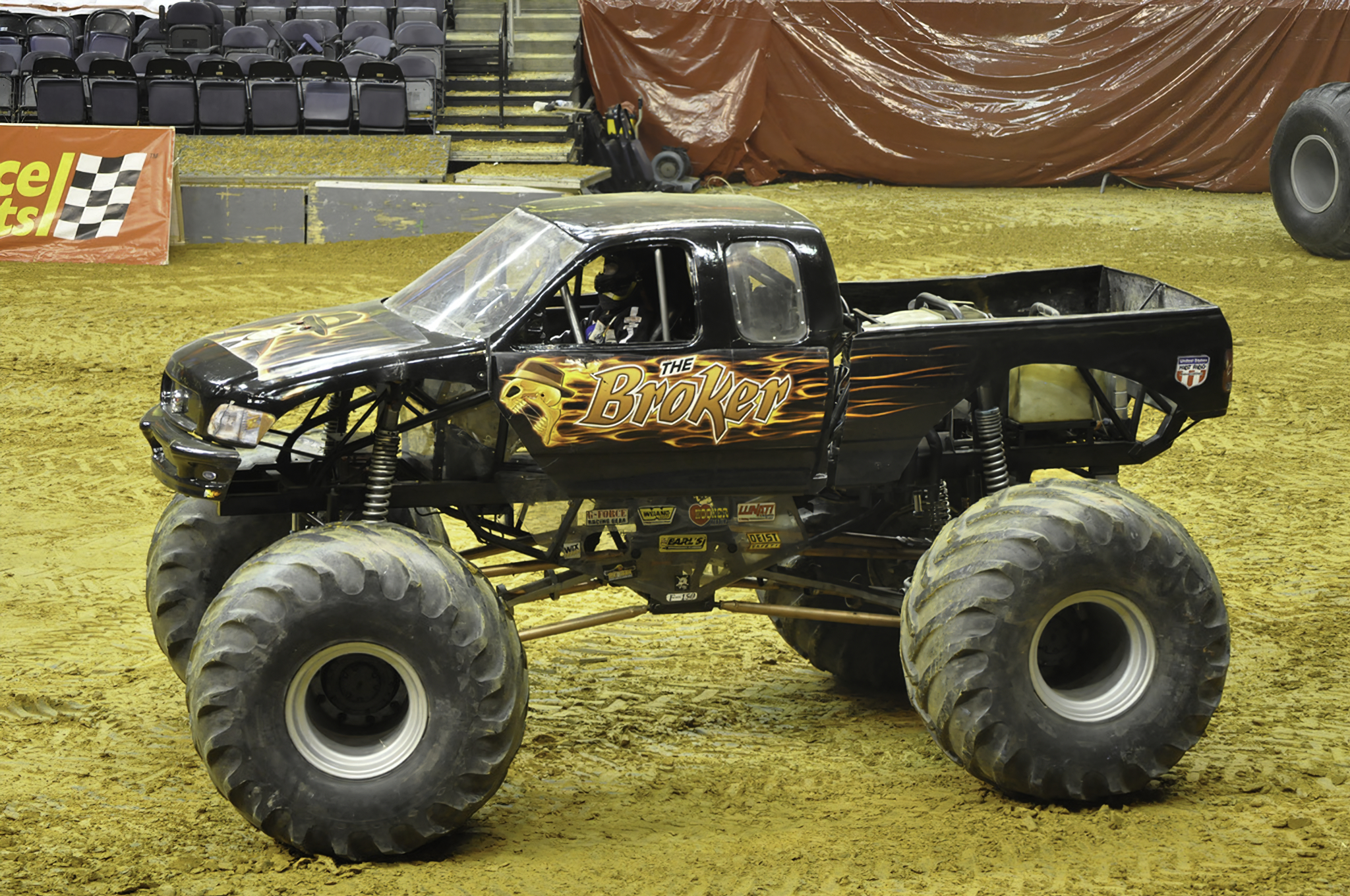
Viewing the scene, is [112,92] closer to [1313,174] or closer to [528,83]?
[528,83]

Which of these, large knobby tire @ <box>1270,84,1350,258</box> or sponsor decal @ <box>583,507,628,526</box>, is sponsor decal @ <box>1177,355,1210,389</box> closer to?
sponsor decal @ <box>583,507,628,526</box>

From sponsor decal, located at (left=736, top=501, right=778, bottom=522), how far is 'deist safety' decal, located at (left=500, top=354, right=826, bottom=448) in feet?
1.29

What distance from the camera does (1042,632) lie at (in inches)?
219

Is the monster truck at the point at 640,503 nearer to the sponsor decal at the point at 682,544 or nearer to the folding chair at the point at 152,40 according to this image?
the sponsor decal at the point at 682,544

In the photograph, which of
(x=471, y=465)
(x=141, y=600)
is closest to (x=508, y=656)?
(x=471, y=465)

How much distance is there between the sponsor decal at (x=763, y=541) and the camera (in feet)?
19.3

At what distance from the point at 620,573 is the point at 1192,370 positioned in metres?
2.69

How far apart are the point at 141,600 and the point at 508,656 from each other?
143 inches

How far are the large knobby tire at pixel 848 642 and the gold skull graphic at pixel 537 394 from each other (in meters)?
1.95

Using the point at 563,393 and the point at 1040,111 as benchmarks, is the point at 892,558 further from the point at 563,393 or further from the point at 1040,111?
the point at 1040,111

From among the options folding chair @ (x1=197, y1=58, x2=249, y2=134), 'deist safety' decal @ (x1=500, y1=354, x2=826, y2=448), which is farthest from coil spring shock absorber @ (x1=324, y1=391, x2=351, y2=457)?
folding chair @ (x1=197, y1=58, x2=249, y2=134)

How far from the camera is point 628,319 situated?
228 inches

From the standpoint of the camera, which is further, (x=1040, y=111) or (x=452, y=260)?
(x=1040, y=111)

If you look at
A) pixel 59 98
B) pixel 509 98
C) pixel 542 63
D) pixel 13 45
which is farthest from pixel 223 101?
pixel 542 63
